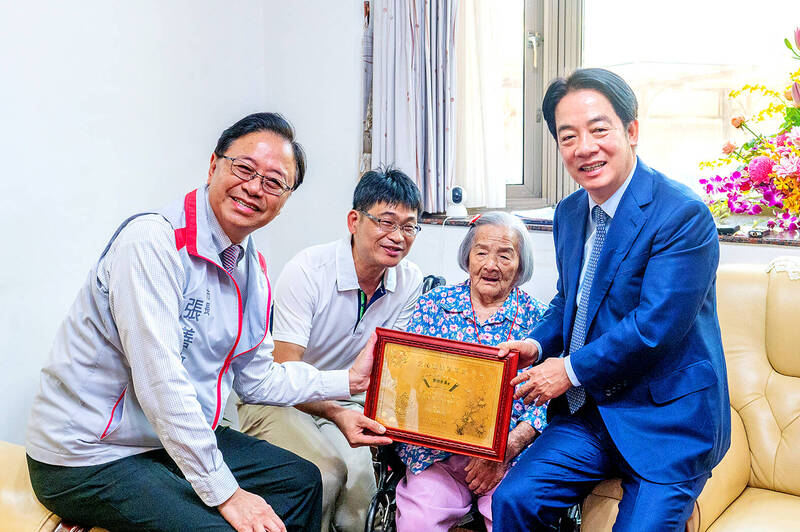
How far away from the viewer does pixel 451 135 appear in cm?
330

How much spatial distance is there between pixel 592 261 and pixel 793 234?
1.06 meters

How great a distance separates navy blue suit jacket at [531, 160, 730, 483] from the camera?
1.66 metres

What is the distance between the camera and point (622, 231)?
5.72ft

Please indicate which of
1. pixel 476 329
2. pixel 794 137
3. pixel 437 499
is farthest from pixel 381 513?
pixel 794 137

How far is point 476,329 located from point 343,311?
49 centimetres

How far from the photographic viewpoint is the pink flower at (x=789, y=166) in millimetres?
2328

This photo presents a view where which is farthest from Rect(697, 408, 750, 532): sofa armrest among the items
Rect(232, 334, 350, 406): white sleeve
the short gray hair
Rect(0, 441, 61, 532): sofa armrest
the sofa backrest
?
Rect(0, 441, 61, 532): sofa armrest

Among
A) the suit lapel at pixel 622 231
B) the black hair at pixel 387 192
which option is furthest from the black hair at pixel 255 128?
the suit lapel at pixel 622 231

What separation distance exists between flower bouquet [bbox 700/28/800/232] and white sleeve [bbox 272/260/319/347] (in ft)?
5.17

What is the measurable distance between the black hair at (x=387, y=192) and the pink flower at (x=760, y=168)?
1179mm

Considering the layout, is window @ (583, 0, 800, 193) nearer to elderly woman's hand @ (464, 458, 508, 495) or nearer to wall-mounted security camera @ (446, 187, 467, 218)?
wall-mounted security camera @ (446, 187, 467, 218)

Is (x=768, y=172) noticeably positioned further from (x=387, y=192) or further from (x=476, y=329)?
(x=387, y=192)

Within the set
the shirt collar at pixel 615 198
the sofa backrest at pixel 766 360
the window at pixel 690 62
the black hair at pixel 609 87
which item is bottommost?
the sofa backrest at pixel 766 360

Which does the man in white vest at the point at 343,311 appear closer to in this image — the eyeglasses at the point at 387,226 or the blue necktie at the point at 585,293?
the eyeglasses at the point at 387,226
